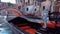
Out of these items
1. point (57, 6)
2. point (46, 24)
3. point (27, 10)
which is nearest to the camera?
point (46, 24)

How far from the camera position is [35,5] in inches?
101

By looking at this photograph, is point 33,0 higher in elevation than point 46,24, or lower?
higher

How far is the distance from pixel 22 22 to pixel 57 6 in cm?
65

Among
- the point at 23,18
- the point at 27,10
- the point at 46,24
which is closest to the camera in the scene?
the point at 46,24

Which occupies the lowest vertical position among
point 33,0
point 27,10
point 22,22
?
point 22,22

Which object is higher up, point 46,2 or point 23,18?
point 46,2

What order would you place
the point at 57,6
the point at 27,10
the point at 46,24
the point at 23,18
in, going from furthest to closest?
1. the point at 27,10
2. the point at 23,18
3. the point at 57,6
4. the point at 46,24

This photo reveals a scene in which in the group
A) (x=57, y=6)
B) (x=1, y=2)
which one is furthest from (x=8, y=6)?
(x=57, y=6)

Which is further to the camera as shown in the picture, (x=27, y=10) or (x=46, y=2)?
(x=27, y=10)

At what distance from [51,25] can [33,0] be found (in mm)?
1120

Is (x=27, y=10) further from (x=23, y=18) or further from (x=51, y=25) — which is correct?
(x=51, y=25)

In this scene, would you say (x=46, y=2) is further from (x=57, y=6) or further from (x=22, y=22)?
(x=22, y=22)

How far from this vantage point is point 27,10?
265cm

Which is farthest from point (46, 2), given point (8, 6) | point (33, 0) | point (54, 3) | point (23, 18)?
point (8, 6)
